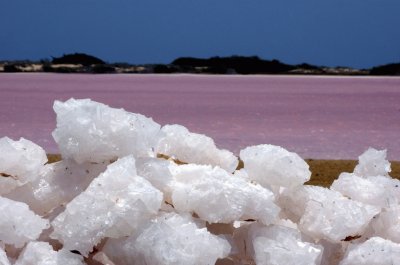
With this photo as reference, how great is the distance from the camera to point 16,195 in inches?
80.7

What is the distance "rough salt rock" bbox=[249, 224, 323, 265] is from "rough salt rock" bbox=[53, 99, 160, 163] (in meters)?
0.38

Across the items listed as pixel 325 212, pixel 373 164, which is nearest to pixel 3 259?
pixel 325 212

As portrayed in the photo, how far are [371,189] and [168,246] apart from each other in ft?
2.20

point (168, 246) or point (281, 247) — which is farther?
point (281, 247)

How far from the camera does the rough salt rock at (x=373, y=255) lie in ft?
6.37

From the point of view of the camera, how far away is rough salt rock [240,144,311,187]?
78.7 inches

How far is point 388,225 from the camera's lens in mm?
2102

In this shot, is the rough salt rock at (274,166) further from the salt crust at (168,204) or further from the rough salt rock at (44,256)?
the rough salt rock at (44,256)

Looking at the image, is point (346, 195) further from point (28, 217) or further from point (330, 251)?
point (28, 217)

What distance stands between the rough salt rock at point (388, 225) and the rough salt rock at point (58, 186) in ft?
2.51

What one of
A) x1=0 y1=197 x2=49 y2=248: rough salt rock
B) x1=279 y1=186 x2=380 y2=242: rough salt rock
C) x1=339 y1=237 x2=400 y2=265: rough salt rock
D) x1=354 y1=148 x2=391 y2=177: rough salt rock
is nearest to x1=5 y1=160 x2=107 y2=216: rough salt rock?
x1=0 y1=197 x2=49 y2=248: rough salt rock

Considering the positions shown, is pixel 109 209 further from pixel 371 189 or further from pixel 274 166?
pixel 371 189

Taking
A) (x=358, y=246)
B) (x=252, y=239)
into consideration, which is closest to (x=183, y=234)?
(x=252, y=239)

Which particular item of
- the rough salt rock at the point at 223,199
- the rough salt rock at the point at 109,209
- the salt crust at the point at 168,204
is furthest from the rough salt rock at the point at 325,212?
the rough salt rock at the point at 109,209
